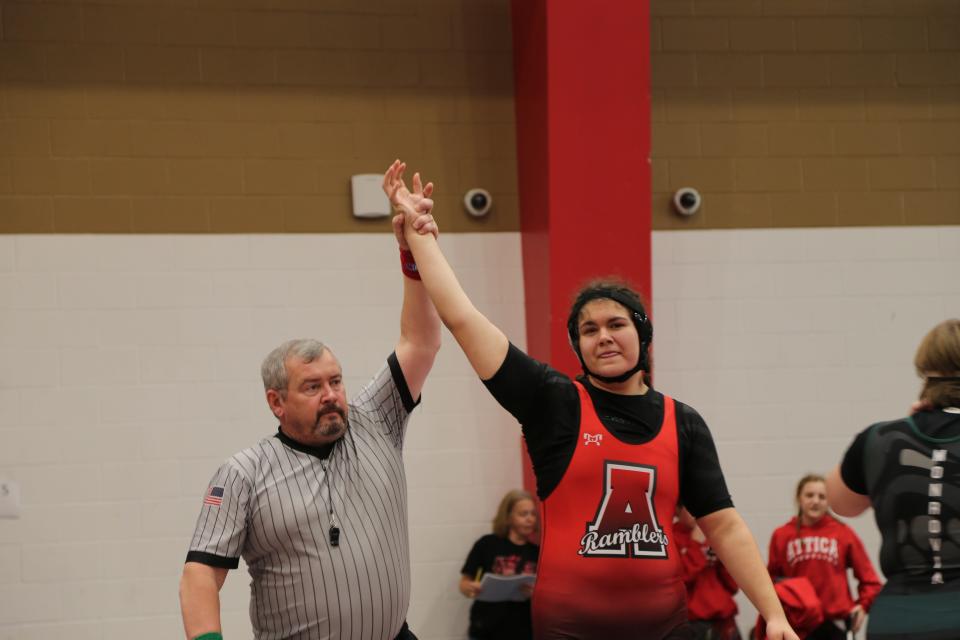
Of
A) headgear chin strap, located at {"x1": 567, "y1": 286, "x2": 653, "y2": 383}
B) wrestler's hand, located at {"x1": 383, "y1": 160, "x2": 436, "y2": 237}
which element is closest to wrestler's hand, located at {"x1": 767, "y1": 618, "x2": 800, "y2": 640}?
headgear chin strap, located at {"x1": 567, "y1": 286, "x2": 653, "y2": 383}

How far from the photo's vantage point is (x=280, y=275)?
6.47 meters

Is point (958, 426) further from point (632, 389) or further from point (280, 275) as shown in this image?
point (280, 275)

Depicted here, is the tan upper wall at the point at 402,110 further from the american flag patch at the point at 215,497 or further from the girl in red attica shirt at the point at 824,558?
the american flag patch at the point at 215,497

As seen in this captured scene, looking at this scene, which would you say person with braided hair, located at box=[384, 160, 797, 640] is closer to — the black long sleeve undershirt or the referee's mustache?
the black long sleeve undershirt

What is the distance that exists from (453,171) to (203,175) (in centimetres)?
153

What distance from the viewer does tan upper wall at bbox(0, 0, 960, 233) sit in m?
6.34

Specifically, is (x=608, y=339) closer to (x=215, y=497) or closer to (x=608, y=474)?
(x=608, y=474)

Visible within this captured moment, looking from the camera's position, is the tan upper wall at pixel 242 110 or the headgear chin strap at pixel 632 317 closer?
the headgear chin strap at pixel 632 317

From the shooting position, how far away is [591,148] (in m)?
6.17

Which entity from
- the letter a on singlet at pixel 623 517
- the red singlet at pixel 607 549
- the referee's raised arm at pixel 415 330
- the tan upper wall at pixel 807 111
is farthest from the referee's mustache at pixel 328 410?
the tan upper wall at pixel 807 111

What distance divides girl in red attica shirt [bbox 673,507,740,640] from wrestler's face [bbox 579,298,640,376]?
3.30m

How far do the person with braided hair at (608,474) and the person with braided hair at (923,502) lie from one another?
16.0 inches

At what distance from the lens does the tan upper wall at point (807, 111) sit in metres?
6.94

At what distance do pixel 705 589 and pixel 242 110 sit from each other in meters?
3.97
